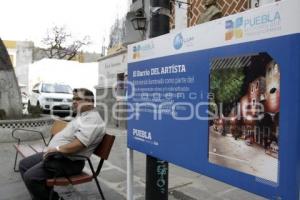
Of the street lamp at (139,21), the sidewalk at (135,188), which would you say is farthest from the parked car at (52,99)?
the street lamp at (139,21)

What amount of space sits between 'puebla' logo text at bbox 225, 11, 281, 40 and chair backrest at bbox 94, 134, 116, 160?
2335 millimetres

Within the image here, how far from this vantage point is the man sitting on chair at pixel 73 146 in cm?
477

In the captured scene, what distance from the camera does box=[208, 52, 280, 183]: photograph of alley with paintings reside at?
263 centimetres

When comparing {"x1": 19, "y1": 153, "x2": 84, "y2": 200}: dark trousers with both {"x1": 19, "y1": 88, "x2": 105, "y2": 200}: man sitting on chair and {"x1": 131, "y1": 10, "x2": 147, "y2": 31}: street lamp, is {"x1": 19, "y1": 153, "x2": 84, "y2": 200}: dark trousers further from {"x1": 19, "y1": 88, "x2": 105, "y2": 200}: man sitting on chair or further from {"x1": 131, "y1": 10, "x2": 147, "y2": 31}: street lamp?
{"x1": 131, "y1": 10, "x2": 147, "y2": 31}: street lamp

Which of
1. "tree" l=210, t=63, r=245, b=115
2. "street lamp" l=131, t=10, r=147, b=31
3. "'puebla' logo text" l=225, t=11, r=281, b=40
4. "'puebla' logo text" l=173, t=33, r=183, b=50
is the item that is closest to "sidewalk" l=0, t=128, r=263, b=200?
"street lamp" l=131, t=10, r=147, b=31

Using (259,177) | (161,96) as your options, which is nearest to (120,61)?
(161,96)

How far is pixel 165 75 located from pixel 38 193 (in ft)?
7.47

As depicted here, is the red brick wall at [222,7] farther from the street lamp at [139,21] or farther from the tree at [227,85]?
the tree at [227,85]

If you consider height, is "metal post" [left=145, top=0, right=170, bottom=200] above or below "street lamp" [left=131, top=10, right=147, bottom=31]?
below

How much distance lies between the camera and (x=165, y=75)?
3.74m

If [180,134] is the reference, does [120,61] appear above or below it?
above

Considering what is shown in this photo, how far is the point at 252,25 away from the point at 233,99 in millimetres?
531

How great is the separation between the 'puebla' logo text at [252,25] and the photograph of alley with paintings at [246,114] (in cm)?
15

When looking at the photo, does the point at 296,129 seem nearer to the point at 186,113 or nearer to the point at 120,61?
the point at 186,113
